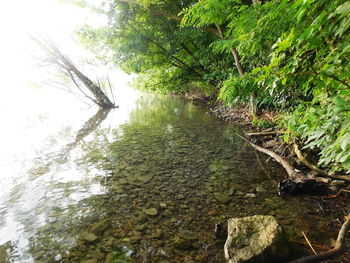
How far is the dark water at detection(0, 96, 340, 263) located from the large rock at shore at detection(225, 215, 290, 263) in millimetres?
265

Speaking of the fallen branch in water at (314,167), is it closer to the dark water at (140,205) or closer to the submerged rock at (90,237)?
the dark water at (140,205)

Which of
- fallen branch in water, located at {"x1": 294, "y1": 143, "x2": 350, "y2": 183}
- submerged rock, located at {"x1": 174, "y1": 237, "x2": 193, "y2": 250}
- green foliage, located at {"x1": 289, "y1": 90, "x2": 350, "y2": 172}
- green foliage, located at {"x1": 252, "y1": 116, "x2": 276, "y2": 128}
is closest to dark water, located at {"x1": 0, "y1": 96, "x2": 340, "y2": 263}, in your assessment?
submerged rock, located at {"x1": 174, "y1": 237, "x2": 193, "y2": 250}

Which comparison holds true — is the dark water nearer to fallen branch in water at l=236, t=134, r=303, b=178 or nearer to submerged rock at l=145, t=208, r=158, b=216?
submerged rock at l=145, t=208, r=158, b=216

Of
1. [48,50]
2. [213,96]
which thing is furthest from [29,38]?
[213,96]

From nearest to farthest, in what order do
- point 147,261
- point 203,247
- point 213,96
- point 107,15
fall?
1. point 147,261
2. point 203,247
3. point 107,15
4. point 213,96

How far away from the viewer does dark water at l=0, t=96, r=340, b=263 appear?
2266mm

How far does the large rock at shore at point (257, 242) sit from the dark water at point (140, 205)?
26cm

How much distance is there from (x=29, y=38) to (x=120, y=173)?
12.2 meters

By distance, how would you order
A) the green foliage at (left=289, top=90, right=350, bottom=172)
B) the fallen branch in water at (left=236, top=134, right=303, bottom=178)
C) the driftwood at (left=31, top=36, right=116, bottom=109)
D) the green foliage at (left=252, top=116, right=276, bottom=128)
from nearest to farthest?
the green foliage at (left=289, top=90, right=350, bottom=172) < the fallen branch in water at (left=236, top=134, right=303, bottom=178) < the green foliage at (left=252, top=116, right=276, bottom=128) < the driftwood at (left=31, top=36, right=116, bottom=109)

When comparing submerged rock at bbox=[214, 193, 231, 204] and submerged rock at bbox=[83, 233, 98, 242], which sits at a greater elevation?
submerged rock at bbox=[214, 193, 231, 204]

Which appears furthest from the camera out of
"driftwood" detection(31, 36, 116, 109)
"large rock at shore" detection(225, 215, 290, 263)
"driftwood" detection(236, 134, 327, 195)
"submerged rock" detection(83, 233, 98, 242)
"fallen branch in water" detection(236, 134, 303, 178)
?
"driftwood" detection(31, 36, 116, 109)

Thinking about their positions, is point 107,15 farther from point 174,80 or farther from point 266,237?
point 266,237

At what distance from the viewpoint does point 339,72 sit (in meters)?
1.90

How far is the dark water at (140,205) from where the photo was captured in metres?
2.27
